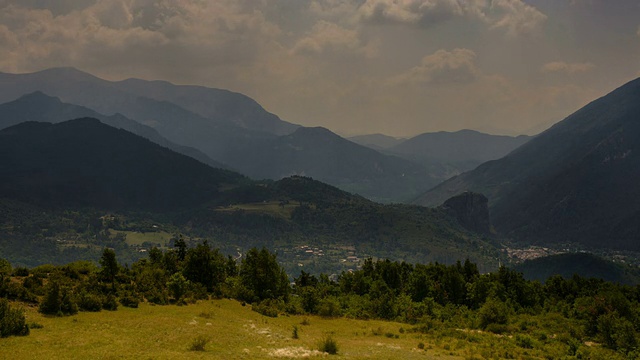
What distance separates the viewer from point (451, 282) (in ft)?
341

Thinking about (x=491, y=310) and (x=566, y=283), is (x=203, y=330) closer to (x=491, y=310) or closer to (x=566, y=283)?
(x=491, y=310)

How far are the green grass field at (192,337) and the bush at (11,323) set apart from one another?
3.80 feet

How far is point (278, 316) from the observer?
217 feet

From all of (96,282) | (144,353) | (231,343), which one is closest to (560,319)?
(231,343)

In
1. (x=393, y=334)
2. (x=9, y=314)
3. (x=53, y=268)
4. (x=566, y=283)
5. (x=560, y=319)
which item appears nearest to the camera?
(x=9, y=314)

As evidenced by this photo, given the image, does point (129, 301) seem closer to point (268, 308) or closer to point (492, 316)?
point (268, 308)

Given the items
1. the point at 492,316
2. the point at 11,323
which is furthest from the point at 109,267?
the point at 492,316

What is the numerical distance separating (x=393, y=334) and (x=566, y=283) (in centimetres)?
8261

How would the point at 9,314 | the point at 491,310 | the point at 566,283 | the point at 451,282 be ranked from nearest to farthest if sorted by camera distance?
the point at 9,314
the point at 491,310
the point at 451,282
the point at 566,283

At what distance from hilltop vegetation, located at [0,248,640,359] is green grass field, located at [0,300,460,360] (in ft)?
0.69

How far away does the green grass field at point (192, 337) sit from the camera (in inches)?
1480

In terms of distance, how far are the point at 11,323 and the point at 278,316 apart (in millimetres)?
36275

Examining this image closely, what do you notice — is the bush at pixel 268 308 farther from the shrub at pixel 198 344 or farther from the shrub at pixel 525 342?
the shrub at pixel 525 342

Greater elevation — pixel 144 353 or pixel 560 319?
pixel 144 353
